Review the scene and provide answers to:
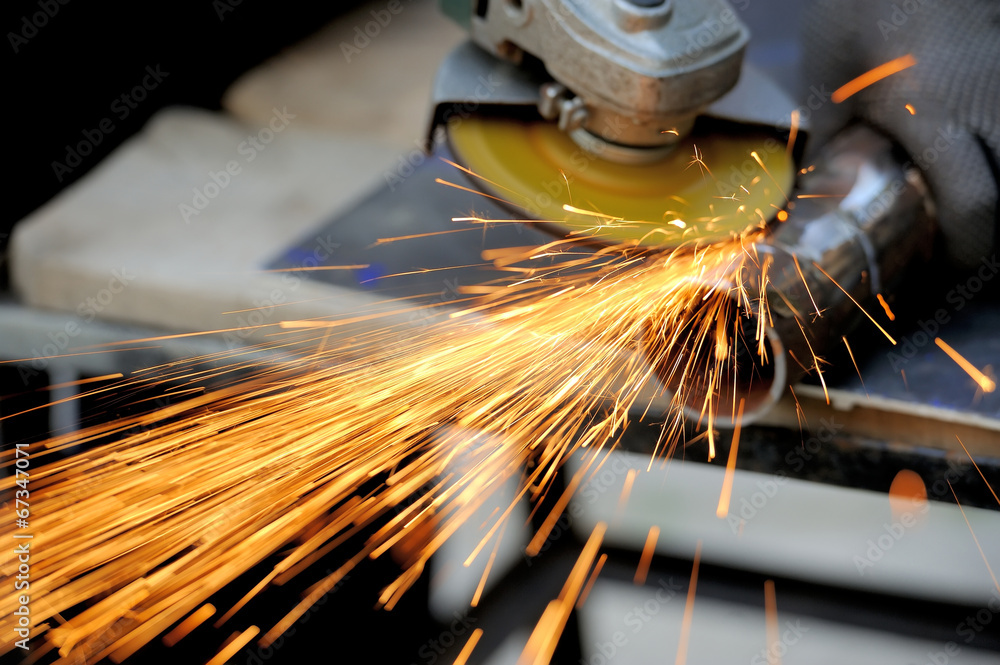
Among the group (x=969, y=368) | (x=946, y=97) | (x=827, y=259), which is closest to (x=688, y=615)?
(x=969, y=368)

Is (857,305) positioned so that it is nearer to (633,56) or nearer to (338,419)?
(633,56)

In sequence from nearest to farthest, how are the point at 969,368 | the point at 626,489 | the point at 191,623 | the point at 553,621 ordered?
the point at 969,368, the point at 191,623, the point at 553,621, the point at 626,489

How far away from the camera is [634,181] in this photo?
36.5 inches

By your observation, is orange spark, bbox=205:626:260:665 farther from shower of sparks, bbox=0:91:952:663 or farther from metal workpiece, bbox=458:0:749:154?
metal workpiece, bbox=458:0:749:154

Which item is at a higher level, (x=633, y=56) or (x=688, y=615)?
(x=633, y=56)

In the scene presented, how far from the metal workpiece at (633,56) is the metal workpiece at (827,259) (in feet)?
0.57

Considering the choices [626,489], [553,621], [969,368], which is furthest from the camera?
[626,489]

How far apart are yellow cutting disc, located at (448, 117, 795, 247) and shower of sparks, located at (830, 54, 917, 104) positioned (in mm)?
173

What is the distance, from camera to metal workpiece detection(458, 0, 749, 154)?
2.63ft

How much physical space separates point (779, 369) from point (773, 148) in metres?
0.31

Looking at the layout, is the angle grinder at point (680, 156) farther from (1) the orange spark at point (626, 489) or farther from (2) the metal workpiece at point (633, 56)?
(1) the orange spark at point (626, 489)

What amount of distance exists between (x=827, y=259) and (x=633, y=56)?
0.29 metres

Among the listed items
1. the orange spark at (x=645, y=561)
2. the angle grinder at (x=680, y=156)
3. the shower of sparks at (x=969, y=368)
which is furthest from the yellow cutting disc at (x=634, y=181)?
the orange spark at (x=645, y=561)

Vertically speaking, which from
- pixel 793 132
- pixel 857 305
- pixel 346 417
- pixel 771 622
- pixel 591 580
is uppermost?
pixel 346 417
